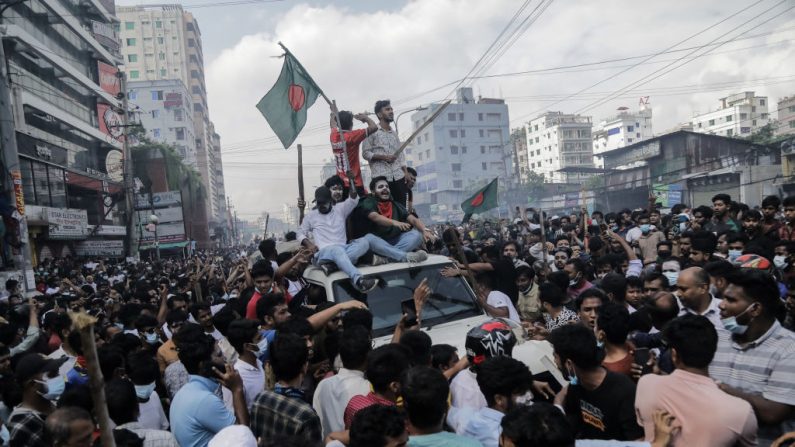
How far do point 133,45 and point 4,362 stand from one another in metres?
112

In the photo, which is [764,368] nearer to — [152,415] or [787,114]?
[152,415]

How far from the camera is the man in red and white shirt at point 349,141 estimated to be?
750cm

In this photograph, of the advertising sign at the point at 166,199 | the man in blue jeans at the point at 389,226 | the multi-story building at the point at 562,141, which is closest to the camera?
the man in blue jeans at the point at 389,226

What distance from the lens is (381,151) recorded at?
763cm

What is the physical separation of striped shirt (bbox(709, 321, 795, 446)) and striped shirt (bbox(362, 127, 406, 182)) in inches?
201

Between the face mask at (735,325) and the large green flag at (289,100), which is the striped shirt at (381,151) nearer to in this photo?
the large green flag at (289,100)

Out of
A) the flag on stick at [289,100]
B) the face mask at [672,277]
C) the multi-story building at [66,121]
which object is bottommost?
the face mask at [672,277]

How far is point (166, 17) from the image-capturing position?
102125 millimetres

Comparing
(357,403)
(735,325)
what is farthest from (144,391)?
(735,325)

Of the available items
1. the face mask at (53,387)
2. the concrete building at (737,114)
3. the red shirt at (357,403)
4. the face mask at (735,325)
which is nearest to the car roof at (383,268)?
the face mask at (53,387)

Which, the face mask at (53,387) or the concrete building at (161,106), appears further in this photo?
the concrete building at (161,106)

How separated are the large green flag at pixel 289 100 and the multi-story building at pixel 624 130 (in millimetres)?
109785

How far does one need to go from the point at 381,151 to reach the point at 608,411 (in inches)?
209

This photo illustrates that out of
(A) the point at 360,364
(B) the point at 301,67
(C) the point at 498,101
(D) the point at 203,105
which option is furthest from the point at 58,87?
(D) the point at 203,105
